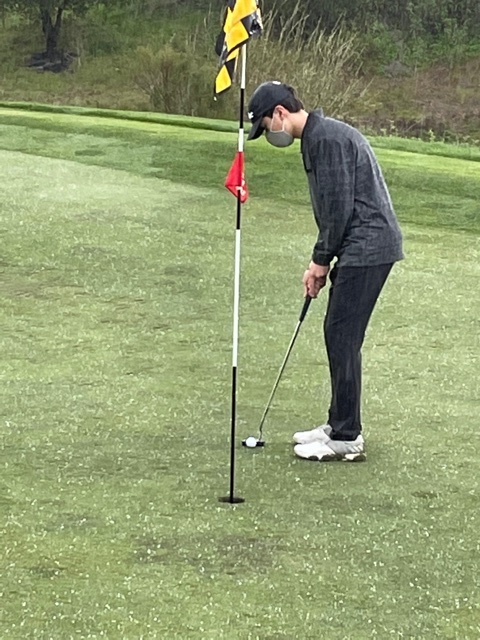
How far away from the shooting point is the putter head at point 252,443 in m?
4.55

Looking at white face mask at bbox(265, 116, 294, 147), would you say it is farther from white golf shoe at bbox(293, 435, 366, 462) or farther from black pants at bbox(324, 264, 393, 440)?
white golf shoe at bbox(293, 435, 366, 462)

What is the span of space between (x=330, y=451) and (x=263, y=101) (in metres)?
1.19

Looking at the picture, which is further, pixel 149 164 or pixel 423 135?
pixel 423 135

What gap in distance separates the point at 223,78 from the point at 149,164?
630 centimetres

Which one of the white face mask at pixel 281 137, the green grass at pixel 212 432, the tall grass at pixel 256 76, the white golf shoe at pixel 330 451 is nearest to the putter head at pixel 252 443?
the green grass at pixel 212 432

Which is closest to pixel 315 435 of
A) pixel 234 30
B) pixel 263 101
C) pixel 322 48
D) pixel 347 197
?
pixel 347 197

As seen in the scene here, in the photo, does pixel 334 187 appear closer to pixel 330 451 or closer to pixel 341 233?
pixel 341 233

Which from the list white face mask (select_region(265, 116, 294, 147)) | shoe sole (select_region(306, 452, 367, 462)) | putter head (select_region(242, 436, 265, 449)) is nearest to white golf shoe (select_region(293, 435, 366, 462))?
shoe sole (select_region(306, 452, 367, 462))

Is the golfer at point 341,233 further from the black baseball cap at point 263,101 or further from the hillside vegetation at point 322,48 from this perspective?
the hillside vegetation at point 322,48

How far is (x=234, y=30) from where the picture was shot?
4.02m

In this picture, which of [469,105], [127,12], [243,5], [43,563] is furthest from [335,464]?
[127,12]

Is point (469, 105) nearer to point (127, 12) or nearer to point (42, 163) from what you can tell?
point (127, 12)

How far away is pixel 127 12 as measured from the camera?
3334 cm

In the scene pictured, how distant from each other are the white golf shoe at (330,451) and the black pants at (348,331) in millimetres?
37
